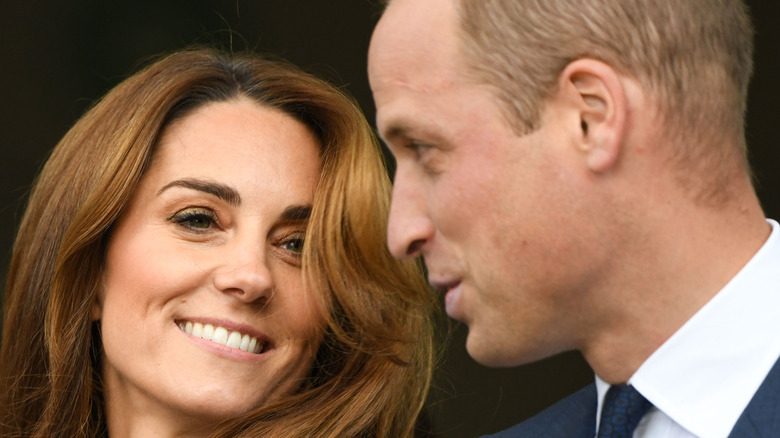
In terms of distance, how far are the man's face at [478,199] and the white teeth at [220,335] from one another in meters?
0.63

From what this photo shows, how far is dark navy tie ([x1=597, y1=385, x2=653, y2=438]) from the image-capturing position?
5.46ft

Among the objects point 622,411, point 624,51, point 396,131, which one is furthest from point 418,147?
point 622,411

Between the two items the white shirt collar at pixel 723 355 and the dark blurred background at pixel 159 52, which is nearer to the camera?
the white shirt collar at pixel 723 355

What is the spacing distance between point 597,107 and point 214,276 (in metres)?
0.97

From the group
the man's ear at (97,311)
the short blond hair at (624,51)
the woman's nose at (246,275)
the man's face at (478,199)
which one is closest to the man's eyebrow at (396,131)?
the man's face at (478,199)

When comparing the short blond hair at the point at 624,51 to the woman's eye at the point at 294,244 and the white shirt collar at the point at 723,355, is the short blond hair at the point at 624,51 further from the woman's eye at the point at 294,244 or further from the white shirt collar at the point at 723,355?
the woman's eye at the point at 294,244

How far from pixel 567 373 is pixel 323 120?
162cm

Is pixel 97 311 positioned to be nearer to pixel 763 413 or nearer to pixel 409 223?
pixel 409 223

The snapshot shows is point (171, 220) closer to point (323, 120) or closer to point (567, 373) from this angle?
point (323, 120)

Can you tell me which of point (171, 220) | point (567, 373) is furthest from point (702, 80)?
point (567, 373)

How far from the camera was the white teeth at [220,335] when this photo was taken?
224 cm

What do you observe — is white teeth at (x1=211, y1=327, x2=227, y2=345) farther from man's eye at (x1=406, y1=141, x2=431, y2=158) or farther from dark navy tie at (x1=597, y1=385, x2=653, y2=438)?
dark navy tie at (x1=597, y1=385, x2=653, y2=438)

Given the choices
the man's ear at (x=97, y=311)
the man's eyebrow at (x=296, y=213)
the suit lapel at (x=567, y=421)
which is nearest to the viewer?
the suit lapel at (x=567, y=421)

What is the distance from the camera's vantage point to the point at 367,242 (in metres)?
2.44
